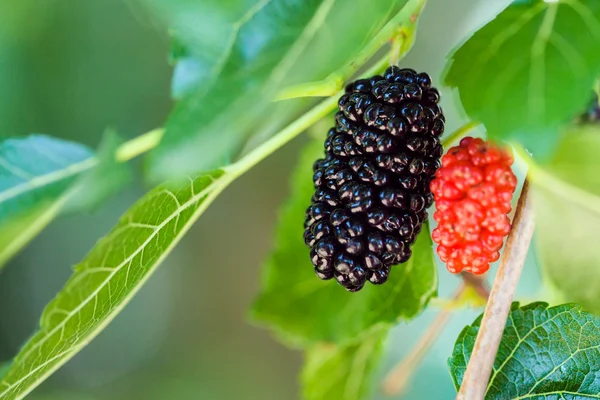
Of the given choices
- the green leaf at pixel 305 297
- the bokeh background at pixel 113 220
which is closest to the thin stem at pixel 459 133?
the green leaf at pixel 305 297

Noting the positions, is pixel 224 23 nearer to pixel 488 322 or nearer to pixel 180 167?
pixel 180 167

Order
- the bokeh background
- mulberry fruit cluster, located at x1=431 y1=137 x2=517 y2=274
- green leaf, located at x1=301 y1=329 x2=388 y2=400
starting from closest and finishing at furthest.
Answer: mulberry fruit cluster, located at x1=431 y1=137 x2=517 y2=274 → green leaf, located at x1=301 y1=329 x2=388 y2=400 → the bokeh background

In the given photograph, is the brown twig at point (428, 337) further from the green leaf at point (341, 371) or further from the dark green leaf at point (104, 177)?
the dark green leaf at point (104, 177)

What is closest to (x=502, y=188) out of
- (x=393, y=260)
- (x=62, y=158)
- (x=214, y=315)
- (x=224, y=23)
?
(x=393, y=260)

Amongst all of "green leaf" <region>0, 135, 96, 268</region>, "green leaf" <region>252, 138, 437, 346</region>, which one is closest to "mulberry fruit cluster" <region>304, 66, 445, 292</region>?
"green leaf" <region>252, 138, 437, 346</region>

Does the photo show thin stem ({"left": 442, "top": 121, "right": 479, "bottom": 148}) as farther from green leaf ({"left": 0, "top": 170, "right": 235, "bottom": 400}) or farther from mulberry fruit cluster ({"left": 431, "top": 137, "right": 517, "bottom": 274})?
green leaf ({"left": 0, "top": 170, "right": 235, "bottom": 400})

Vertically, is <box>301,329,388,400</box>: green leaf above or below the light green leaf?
below
